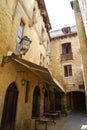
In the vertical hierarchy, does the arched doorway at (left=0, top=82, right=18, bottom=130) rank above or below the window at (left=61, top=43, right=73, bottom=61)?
below

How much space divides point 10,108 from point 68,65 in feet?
40.3

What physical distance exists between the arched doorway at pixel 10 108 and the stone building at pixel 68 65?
1067 centimetres

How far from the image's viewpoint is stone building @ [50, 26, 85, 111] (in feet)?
51.4

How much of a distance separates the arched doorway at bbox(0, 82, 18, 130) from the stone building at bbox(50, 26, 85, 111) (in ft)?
35.0

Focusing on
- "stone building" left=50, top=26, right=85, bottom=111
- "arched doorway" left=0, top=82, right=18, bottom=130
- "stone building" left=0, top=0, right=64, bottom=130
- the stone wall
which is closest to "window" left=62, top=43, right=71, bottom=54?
"stone building" left=50, top=26, right=85, bottom=111

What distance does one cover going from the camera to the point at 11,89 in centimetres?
581

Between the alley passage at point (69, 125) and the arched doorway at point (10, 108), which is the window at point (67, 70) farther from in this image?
the arched doorway at point (10, 108)

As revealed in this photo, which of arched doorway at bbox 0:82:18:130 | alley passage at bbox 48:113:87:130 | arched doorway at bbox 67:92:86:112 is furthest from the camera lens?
arched doorway at bbox 67:92:86:112

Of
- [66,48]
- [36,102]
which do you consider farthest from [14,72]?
[66,48]

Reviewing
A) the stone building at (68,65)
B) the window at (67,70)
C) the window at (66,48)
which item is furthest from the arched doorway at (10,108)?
the window at (66,48)

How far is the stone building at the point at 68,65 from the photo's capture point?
51.4ft

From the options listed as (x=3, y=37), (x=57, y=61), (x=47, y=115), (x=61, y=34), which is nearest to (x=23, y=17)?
(x=3, y=37)

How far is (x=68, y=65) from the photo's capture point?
1683cm

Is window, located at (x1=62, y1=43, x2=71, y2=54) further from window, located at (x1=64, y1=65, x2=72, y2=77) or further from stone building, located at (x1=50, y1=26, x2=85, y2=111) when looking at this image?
window, located at (x1=64, y1=65, x2=72, y2=77)
